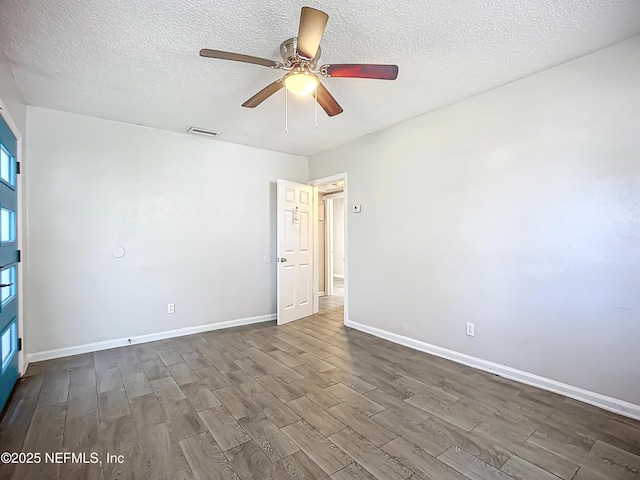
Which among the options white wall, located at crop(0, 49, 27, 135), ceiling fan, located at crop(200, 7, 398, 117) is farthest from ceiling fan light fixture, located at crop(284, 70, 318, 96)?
white wall, located at crop(0, 49, 27, 135)

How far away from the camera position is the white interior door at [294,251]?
15.2 feet

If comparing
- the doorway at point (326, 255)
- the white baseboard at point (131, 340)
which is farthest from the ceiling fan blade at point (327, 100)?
the doorway at point (326, 255)

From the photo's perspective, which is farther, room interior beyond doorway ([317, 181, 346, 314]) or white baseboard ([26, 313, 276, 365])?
room interior beyond doorway ([317, 181, 346, 314])

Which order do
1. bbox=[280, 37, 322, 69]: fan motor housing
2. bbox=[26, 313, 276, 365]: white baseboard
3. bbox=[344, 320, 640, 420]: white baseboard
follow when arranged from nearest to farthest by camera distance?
bbox=[280, 37, 322, 69]: fan motor housing < bbox=[344, 320, 640, 420]: white baseboard < bbox=[26, 313, 276, 365]: white baseboard

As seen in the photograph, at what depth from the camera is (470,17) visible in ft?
6.43

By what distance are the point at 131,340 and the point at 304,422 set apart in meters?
2.65

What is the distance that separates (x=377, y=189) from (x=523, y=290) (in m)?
2.01

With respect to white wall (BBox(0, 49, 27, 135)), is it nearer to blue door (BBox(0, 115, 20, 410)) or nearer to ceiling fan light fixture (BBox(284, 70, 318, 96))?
blue door (BBox(0, 115, 20, 410))

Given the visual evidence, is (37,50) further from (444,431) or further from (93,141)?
(444,431)

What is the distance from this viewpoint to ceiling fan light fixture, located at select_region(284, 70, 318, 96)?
2109mm

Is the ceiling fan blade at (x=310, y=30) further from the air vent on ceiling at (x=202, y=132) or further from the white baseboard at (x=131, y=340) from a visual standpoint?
the white baseboard at (x=131, y=340)

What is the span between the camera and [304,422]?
215 cm

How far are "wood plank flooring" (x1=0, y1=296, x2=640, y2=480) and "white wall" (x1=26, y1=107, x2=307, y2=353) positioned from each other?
0.63 m

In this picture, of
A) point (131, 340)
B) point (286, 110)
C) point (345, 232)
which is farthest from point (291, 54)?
point (131, 340)
